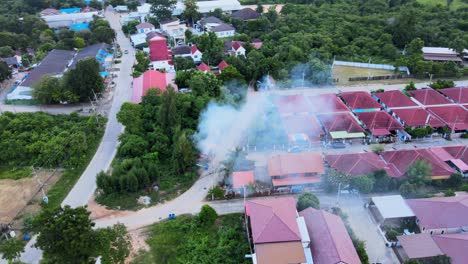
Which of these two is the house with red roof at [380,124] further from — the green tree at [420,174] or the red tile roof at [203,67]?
the red tile roof at [203,67]

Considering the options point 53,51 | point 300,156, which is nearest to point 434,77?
point 300,156

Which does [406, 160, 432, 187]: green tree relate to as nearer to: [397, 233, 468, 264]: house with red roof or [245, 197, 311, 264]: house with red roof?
[397, 233, 468, 264]: house with red roof

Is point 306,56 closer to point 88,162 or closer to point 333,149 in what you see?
point 333,149

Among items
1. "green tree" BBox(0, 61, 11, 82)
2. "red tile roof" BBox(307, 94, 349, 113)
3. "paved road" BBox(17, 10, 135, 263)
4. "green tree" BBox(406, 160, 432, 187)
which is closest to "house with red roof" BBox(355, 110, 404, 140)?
"red tile roof" BBox(307, 94, 349, 113)

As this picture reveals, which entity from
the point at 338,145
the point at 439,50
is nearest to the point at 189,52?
the point at 338,145

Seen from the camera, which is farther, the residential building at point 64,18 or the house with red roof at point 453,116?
the residential building at point 64,18

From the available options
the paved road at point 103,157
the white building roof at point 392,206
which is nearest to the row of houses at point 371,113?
the white building roof at point 392,206
